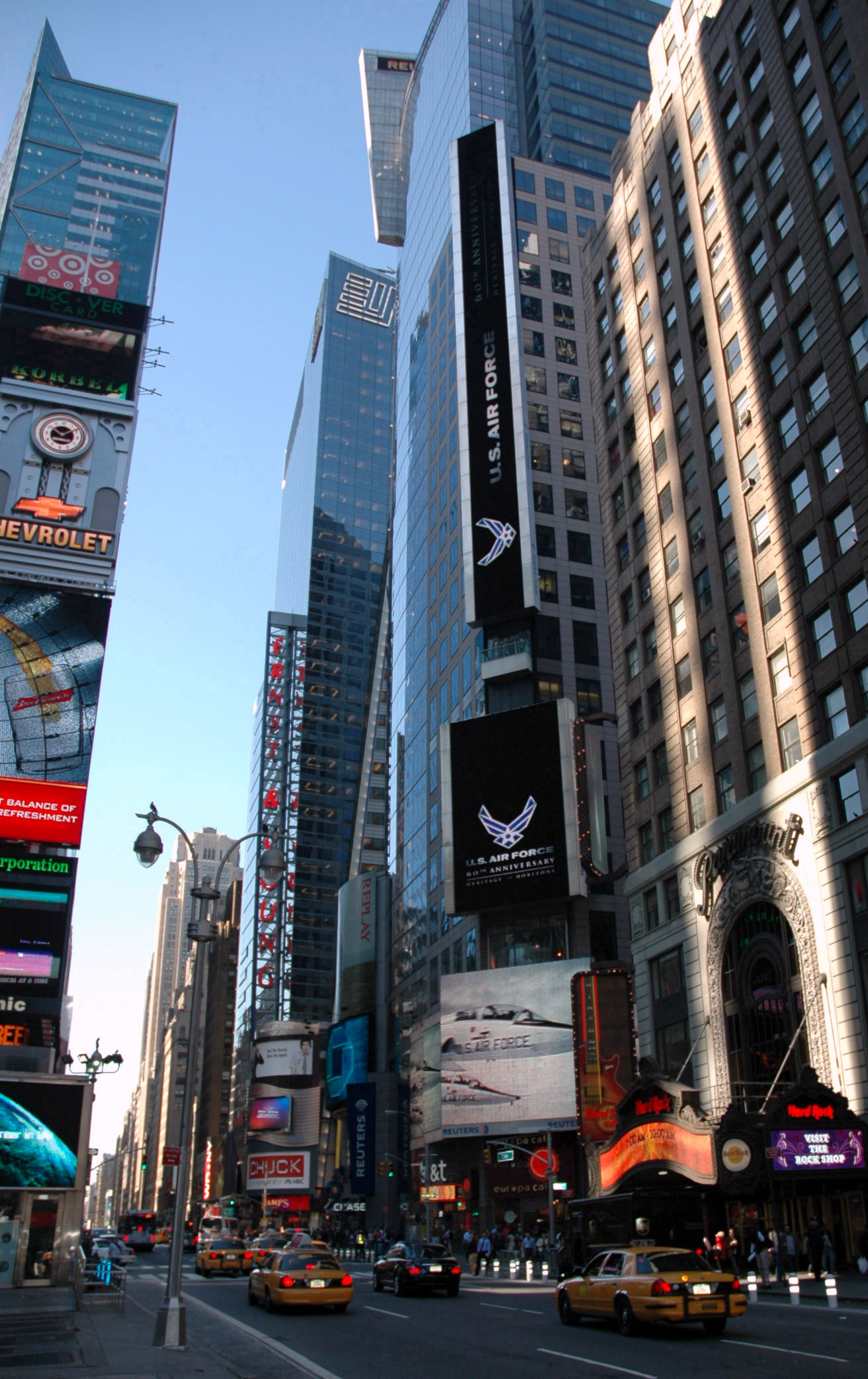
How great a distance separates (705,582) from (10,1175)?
3746 cm

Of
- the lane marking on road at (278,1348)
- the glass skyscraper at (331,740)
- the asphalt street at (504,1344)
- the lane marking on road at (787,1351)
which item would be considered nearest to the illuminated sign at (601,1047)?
the asphalt street at (504,1344)

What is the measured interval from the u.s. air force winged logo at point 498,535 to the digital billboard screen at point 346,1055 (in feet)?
169

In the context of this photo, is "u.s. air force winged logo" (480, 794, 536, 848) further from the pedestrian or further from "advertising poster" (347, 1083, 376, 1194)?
"advertising poster" (347, 1083, 376, 1194)

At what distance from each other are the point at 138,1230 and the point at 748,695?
8472 centimetres

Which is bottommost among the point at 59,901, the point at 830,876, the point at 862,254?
the point at 830,876

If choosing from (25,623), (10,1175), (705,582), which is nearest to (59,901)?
(25,623)

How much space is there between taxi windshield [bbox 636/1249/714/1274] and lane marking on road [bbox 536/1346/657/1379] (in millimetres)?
2946

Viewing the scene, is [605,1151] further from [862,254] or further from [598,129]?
[598,129]

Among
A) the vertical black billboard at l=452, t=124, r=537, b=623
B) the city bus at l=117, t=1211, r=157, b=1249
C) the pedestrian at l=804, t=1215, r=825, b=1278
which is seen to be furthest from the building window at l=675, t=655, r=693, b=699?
the city bus at l=117, t=1211, r=157, b=1249

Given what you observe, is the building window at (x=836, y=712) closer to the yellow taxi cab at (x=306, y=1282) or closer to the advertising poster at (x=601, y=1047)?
the yellow taxi cab at (x=306, y=1282)

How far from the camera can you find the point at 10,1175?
36531mm

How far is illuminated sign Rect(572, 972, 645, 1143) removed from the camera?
61312 millimetres

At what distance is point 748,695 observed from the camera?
46906mm

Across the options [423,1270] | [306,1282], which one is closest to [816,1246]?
[423,1270]
